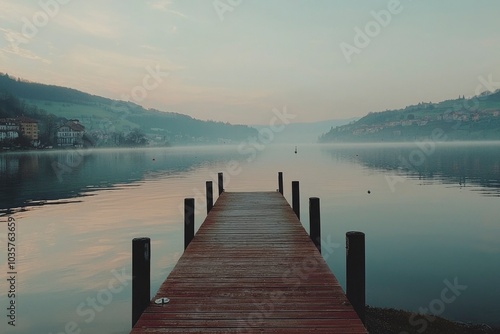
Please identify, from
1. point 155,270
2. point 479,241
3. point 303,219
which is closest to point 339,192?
point 303,219

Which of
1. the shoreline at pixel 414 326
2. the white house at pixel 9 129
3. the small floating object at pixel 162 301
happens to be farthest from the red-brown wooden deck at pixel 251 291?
the white house at pixel 9 129

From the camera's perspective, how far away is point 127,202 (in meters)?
32.8

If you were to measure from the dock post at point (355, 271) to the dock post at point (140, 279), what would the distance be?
3.37 m

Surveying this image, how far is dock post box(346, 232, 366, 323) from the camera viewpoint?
6293 millimetres

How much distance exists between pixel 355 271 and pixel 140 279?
12.0 ft

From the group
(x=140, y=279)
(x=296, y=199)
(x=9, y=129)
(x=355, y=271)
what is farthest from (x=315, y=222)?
(x=9, y=129)

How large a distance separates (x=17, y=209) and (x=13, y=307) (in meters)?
18.6

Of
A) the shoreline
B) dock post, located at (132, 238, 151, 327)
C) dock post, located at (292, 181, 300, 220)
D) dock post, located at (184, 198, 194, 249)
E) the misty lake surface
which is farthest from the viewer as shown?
dock post, located at (292, 181, 300, 220)

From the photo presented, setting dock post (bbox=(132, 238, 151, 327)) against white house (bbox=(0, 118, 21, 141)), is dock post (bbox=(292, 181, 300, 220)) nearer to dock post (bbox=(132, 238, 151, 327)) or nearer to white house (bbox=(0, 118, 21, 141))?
dock post (bbox=(132, 238, 151, 327))

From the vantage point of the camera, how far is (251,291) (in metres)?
6.85

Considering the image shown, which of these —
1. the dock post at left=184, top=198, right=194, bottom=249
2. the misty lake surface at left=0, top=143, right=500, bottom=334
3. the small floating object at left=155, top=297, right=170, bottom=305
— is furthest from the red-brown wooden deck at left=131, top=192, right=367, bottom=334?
the misty lake surface at left=0, top=143, right=500, bottom=334

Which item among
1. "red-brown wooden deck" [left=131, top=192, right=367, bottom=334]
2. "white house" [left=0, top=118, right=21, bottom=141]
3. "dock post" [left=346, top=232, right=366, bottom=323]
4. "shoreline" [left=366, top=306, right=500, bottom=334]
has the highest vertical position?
"white house" [left=0, top=118, right=21, bottom=141]

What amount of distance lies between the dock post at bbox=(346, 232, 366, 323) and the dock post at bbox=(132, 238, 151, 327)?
3.37 meters

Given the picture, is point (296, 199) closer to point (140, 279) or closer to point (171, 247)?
point (171, 247)
